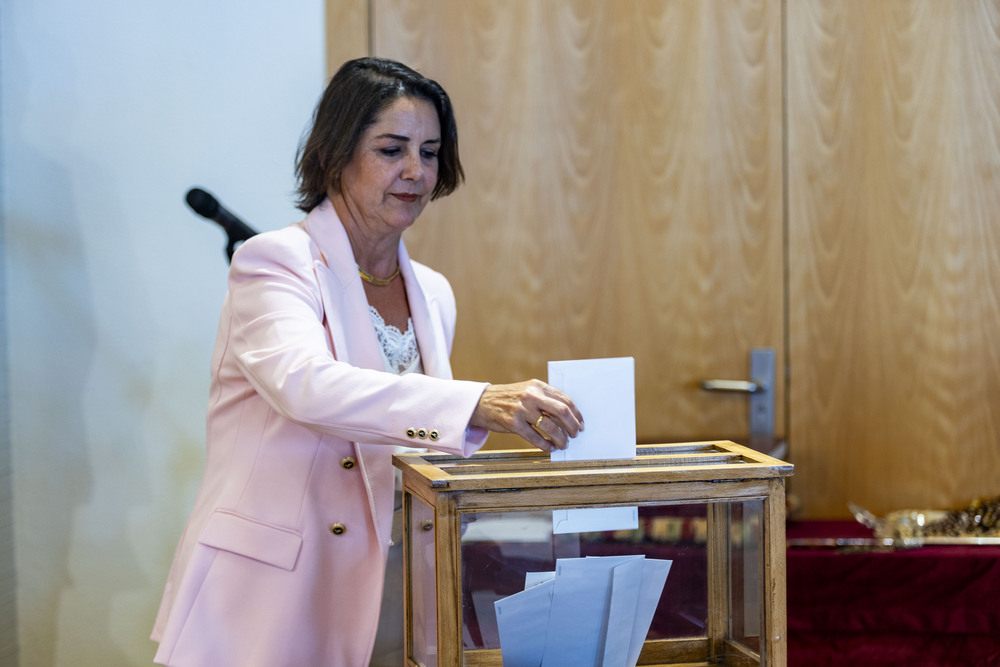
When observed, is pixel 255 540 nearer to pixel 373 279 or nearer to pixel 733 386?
pixel 373 279

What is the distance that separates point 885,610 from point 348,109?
189cm

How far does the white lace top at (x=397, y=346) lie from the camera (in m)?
1.64

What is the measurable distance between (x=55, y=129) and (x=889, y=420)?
2499 mm

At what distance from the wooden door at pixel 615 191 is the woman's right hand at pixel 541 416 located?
5.89 ft

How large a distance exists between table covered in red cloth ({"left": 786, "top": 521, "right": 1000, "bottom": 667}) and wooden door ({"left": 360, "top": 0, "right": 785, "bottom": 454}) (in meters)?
0.54

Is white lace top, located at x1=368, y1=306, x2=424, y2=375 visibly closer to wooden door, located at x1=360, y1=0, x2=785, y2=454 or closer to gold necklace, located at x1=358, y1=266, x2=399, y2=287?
gold necklace, located at x1=358, y1=266, x2=399, y2=287

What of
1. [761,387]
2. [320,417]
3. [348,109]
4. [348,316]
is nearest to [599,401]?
[320,417]

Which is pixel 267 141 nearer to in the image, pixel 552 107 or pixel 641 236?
pixel 552 107

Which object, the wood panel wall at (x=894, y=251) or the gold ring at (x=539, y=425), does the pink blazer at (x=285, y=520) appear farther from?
the wood panel wall at (x=894, y=251)

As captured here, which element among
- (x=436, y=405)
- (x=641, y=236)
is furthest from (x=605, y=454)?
(x=641, y=236)

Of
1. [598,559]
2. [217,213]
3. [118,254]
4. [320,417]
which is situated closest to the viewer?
[598,559]

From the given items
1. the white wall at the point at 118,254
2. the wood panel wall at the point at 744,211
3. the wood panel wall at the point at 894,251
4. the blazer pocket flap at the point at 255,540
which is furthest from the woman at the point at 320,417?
the wood panel wall at the point at 894,251

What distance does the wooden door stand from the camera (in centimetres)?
284

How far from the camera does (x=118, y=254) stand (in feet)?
8.64
